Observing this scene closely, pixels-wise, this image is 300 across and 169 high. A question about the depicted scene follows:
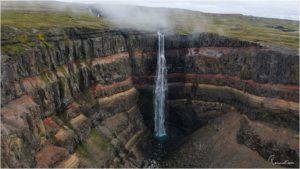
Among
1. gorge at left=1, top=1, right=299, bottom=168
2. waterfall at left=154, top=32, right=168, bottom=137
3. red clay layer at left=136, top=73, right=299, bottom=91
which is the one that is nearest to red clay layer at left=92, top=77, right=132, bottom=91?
gorge at left=1, top=1, right=299, bottom=168

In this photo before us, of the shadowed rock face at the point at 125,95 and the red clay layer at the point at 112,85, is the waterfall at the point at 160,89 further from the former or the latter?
the red clay layer at the point at 112,85

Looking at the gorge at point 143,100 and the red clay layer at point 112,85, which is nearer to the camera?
the gorge at point 143,100

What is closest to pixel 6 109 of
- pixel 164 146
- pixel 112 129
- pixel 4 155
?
pixel 4 155

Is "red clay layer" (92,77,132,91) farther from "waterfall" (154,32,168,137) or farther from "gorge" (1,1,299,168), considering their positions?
"waterfall" (154,32,168,137)

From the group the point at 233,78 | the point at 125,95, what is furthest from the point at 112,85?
the point at 233,78

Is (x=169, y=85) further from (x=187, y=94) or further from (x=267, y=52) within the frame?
(x=267, y=52)

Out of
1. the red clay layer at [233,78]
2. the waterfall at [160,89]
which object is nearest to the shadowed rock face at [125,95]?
the red clay layer at [233,78]
